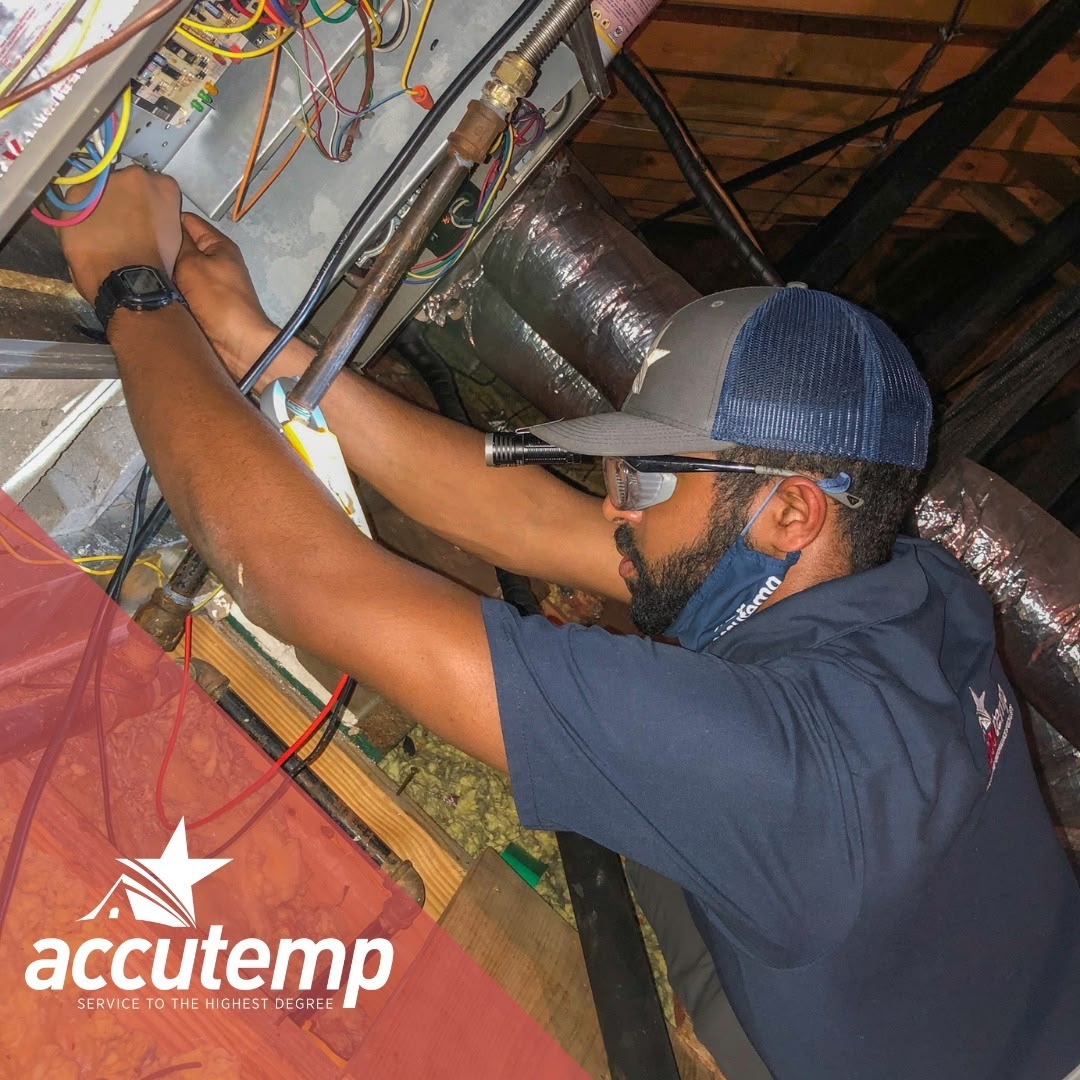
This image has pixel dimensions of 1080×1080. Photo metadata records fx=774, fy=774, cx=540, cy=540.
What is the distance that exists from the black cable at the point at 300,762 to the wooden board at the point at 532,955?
403mm

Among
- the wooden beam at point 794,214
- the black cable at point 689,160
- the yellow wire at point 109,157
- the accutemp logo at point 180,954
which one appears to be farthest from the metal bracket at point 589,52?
the wooden beam at point 794,214

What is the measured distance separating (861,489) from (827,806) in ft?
1.48

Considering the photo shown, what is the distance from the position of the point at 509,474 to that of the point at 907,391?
0.75 m

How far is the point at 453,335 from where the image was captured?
2.22m

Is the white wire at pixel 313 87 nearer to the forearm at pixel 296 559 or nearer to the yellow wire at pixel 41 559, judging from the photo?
the forearm at pixel 296 559

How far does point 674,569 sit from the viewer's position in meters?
1.19

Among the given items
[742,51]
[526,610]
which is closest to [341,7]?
[526,610]

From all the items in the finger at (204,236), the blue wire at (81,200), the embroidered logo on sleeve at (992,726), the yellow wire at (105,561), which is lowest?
the yellow wire at (105,561)

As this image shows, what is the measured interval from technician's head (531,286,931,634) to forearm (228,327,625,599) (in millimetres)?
364

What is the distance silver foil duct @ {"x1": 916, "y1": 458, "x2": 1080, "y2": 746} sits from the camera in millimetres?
1798

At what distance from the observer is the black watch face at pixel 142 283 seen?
1069 millimetres

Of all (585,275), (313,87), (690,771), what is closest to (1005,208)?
(585,275)

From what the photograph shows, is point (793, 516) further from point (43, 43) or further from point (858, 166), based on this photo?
point (858, 166)

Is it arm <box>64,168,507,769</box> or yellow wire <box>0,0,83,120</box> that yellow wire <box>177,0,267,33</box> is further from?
arm <box>64,168,507,769</box>
